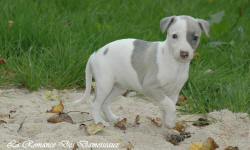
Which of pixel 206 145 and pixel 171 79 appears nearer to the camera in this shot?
pixel 206 145

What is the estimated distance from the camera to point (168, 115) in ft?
10.5

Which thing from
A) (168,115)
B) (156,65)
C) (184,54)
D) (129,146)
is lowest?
(129,146)

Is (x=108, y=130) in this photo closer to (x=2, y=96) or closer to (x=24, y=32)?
(x=2, y=96)

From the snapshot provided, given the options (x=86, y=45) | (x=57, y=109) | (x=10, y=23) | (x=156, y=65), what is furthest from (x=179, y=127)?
(x=10, y=23)

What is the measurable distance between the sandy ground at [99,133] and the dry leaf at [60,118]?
7cm

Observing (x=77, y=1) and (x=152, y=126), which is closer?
(x=152, y=126)

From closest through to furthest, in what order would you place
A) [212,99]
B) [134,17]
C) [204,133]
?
[204,133] → [212,99] → [134,17]

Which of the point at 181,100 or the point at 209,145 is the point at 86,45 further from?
the point at 209,145

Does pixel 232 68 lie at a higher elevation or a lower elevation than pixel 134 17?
lower

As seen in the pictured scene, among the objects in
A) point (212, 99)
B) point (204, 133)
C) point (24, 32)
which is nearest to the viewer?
point (204, 133)

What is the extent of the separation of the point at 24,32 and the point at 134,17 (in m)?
2.02

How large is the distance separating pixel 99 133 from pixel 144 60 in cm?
73

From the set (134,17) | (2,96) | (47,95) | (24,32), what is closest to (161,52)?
(47,95)

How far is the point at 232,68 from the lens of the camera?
16.8 ft
